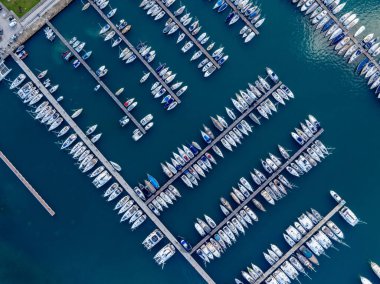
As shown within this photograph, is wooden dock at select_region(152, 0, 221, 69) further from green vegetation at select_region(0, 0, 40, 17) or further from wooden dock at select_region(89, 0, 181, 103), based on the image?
green vegetation at select_region(0, 0, 40, 17)

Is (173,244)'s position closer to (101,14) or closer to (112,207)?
(112,207)

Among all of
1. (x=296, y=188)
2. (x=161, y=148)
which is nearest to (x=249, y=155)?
(x=296, y=188)

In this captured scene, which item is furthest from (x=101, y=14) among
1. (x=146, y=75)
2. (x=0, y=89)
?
(x=0, y=89)

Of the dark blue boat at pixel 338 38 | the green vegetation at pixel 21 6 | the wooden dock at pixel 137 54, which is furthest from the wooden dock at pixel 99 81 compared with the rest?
the dark blue boat at pixel 338 38

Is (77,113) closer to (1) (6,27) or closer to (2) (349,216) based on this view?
(1) (6,27)

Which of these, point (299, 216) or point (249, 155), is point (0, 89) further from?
point (299, 216)

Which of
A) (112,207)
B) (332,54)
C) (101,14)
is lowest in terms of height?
(332,54)

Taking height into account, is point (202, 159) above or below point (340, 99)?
above
